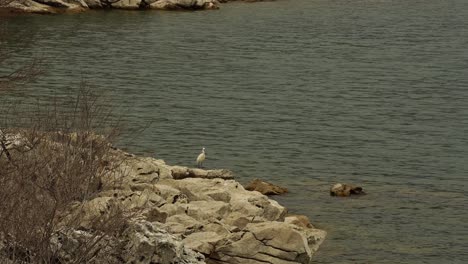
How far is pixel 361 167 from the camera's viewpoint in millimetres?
44812

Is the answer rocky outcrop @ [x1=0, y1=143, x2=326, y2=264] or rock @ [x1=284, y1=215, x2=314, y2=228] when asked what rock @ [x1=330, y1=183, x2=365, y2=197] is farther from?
rock @ [x1=284, y1=215, x2=314, y2=228]

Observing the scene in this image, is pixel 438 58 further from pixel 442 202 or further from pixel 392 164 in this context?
pixel 442 202

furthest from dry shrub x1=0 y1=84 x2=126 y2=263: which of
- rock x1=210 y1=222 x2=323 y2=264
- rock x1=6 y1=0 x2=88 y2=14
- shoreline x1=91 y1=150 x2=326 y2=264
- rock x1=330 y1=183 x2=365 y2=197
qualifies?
rock x1=6 y1=0 x2=88 y2=14

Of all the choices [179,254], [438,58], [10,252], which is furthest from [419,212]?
[438,58]

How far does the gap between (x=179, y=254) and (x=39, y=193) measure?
2797mm

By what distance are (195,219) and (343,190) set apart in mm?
10190

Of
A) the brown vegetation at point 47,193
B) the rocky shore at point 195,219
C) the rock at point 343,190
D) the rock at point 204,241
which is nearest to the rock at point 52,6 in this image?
the rock at point 343,190

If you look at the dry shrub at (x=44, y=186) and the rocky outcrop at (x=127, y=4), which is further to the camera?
the rocky outcrop at (x=127, y=4)

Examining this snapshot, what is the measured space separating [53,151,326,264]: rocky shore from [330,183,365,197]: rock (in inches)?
164

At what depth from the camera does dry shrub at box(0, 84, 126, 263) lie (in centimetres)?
1809

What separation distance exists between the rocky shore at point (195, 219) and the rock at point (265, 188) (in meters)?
1.74

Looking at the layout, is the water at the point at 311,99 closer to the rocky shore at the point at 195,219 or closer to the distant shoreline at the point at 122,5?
the rocky shore at the point at 195,219

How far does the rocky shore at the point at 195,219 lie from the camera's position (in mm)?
20734

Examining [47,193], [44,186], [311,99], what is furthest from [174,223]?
[311,99]
